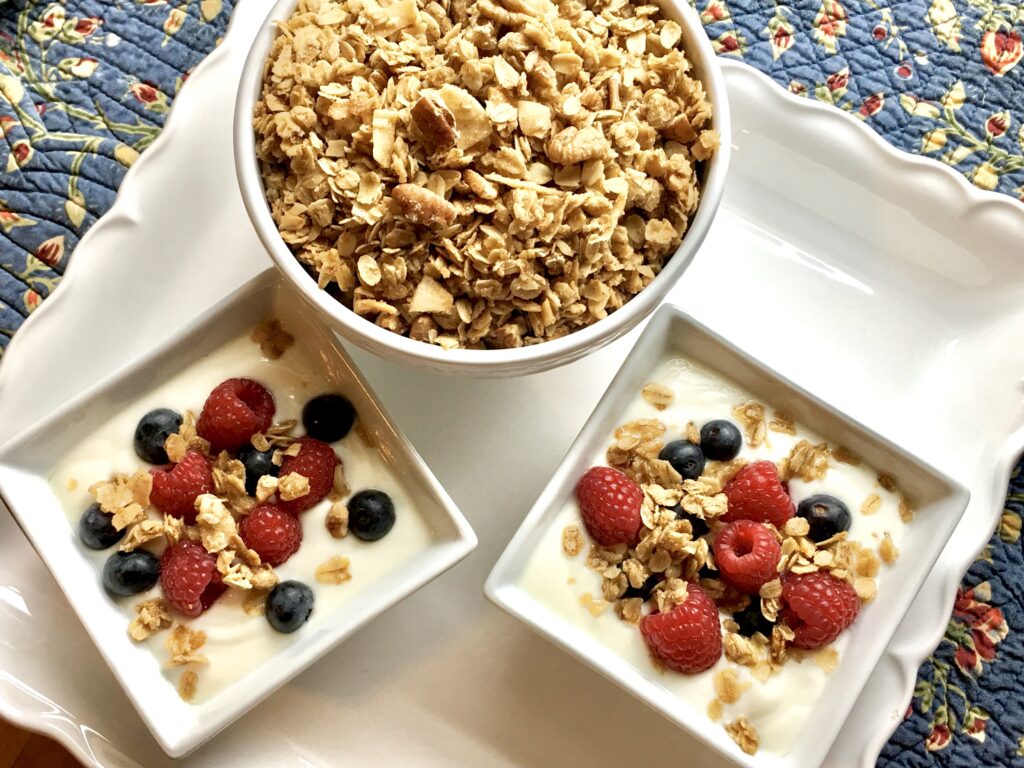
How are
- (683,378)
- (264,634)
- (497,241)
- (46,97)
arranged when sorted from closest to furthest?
(497,241)
(264,634)
(683,378)
(46,97)

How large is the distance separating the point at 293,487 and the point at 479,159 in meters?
0.41

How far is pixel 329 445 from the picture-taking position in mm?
1126

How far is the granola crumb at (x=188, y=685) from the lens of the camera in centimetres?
106

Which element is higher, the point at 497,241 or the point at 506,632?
the point at 497,241

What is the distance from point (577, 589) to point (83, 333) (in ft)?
2.26

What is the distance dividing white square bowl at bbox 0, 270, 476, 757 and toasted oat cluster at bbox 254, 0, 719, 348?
18cm

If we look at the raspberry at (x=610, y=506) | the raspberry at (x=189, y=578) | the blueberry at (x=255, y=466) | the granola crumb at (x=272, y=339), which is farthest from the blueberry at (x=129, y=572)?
the raspberry at (x=610, y=506)

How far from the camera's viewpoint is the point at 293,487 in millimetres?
1061

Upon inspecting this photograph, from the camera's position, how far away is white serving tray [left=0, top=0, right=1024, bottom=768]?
1.16 meters

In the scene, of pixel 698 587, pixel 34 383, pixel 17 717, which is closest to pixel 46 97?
pixel 34 383

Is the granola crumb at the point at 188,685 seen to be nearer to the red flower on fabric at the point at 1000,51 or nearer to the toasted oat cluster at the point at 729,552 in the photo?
the toasted oat cluster at the point at 729,552

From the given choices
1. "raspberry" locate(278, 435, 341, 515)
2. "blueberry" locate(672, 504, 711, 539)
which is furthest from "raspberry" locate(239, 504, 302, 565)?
"blueberry" locate(672, 504, 711, 539)

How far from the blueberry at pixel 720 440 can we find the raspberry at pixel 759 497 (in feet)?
0.09

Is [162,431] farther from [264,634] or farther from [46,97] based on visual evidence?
[46,97]
